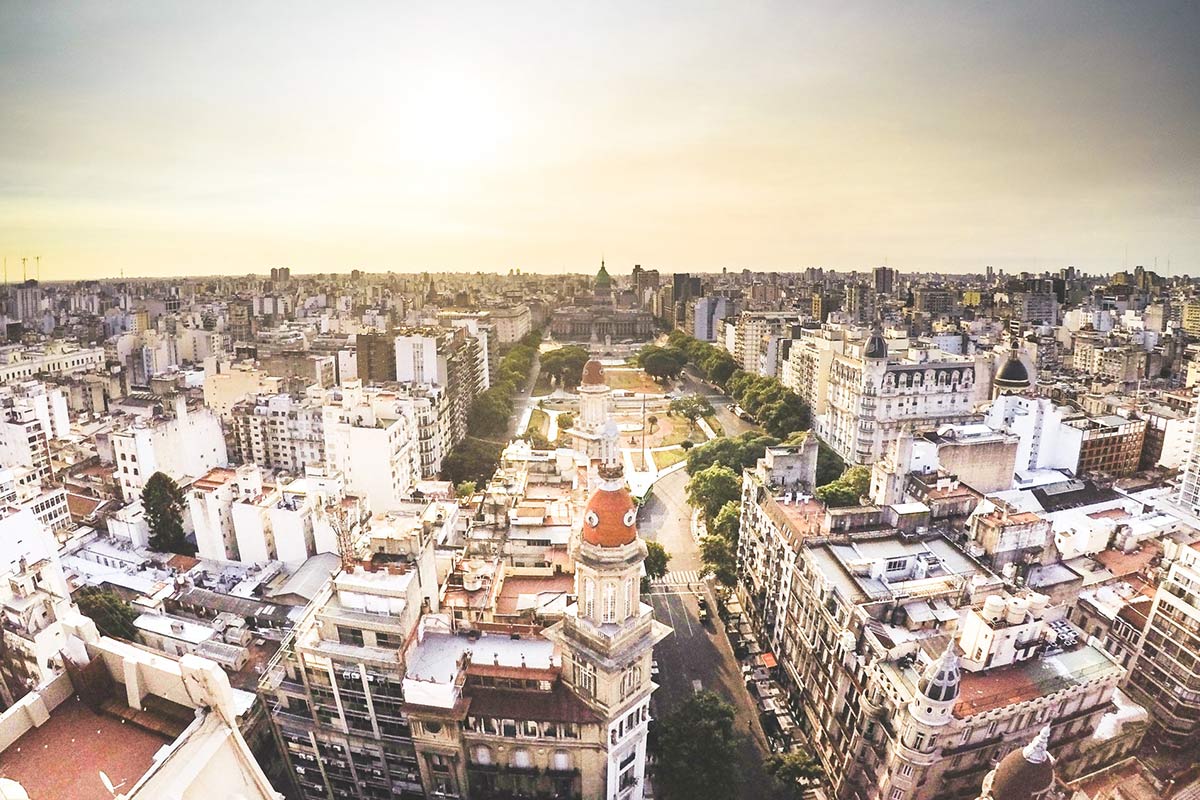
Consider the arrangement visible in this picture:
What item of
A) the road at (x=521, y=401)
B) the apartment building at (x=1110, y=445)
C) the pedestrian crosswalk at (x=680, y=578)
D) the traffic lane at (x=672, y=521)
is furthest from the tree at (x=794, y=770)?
the road at (x=521, y=401)

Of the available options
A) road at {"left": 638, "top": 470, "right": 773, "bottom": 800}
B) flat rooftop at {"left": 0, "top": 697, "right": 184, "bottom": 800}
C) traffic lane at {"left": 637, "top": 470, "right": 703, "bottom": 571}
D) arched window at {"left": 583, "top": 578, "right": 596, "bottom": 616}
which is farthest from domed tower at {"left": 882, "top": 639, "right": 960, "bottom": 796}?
traffic lane at {"left": 637, "top": 470, "right": 703, "bottom": 571}

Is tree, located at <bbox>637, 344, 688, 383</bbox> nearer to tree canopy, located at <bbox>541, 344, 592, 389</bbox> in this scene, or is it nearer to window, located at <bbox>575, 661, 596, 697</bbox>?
tree canopy, located at <bbox>541, 344, 592, 389</bbox>

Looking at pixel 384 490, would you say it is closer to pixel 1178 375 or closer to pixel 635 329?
pixel 1178 375

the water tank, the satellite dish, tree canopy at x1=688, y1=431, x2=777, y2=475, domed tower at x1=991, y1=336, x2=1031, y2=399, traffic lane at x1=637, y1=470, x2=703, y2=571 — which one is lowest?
traffic lane at x1=637, y1=470, x2=703, y2=571

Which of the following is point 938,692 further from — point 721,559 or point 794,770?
point 721,559

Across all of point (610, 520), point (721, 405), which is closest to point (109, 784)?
point (610, 520)

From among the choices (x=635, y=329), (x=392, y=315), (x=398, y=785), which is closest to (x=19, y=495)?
(x=398, y=785)
